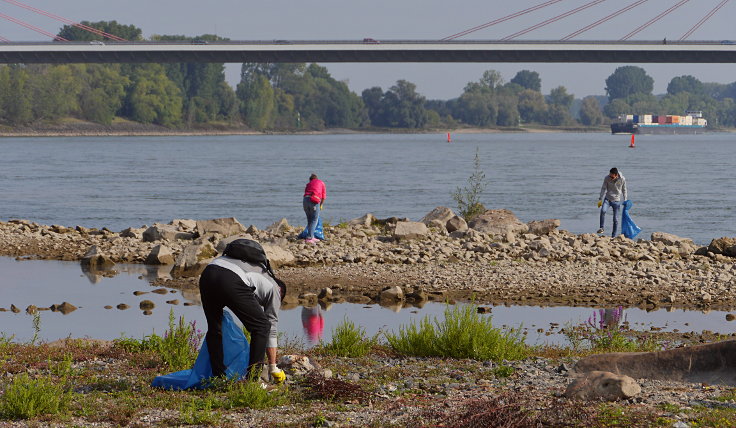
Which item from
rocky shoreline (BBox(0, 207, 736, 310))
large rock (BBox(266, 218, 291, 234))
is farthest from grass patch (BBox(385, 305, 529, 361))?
large rock (BBox(266, 218, 291, 234))

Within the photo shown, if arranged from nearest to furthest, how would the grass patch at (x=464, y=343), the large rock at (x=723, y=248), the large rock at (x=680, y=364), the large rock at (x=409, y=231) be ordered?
the large rock at (x=680, y=364) → the grass patch at (x=464, y=343) → the large rock at (x=723, y=248) → the large rock at (x=409, y=231)

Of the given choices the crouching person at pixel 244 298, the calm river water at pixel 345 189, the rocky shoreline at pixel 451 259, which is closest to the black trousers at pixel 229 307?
the crouching person at pixel 244 298

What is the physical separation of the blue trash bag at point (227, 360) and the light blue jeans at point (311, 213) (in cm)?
1199

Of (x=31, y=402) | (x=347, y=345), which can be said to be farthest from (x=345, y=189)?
(x=31, y=402)

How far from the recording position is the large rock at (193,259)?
1659 centimetres

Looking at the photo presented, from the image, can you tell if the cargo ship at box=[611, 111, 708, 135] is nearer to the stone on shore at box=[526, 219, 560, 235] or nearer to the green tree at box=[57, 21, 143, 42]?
the green tree at box=[57, 21, 143, 42]

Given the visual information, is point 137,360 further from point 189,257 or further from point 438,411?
point 189,257

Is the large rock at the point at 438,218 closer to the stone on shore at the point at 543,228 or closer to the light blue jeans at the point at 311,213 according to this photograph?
the stone on shore at the point at 543,228

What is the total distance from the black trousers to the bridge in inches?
2197

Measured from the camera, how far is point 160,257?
18.1 metres

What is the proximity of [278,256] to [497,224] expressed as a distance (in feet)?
22.0

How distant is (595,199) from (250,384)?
33065 mm

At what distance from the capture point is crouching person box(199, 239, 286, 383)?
271 inches

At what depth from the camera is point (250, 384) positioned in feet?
22.6
